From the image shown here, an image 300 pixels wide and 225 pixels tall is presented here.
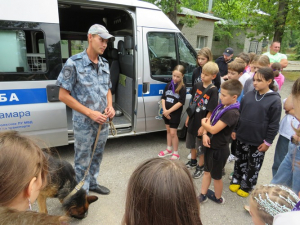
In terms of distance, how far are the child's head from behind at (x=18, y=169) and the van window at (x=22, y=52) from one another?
2.14 meters

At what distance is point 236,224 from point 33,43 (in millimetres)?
3439

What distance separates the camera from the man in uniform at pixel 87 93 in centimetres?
232

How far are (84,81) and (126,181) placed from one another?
5.26 ft

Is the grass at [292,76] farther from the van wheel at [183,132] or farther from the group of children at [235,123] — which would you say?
the group of children at [235,123]

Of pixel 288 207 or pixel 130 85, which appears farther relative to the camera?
pixel 130 85

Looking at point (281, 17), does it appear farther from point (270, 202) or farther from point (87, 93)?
point (270, 202)

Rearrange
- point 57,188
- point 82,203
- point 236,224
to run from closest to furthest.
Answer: point 57,188 → point 82,203 → point 236,224

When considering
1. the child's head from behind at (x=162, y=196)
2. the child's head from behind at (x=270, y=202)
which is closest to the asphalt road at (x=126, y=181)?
the child's head from behind at (x=270, y=202)

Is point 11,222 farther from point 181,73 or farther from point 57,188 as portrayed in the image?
point 181,73

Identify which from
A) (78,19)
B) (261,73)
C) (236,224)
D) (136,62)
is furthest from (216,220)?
(78,19)

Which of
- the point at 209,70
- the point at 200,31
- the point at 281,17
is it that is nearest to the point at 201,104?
the point at 209,70

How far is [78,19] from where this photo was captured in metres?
5.00

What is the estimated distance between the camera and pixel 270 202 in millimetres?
1254

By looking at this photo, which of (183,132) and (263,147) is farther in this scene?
(183,132)
